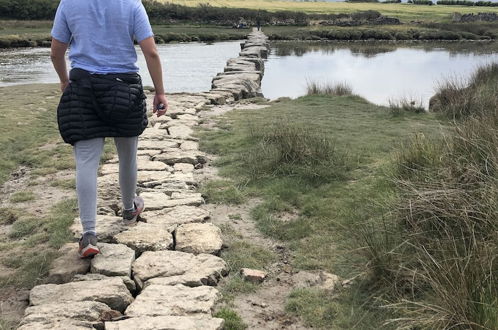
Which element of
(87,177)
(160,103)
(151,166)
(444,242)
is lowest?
(151,166)

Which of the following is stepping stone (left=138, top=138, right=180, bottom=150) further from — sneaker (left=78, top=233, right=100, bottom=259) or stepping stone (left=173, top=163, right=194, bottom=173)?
sneaker (left=78, top=233, right=100, bottom=259)

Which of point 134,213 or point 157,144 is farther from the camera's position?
point 157,144

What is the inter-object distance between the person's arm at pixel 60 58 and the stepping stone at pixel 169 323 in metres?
1.72

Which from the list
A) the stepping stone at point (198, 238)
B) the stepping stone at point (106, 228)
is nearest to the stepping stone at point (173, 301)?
the stepping stone at point (198, 238)

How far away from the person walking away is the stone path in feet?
0.93

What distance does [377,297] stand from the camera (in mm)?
2818

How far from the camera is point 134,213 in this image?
412 centimetres

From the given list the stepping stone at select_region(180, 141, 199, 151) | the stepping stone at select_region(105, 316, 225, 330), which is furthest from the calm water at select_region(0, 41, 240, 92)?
the stepping stone at select_region(105, 316, 225, 330)

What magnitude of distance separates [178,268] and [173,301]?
447mm

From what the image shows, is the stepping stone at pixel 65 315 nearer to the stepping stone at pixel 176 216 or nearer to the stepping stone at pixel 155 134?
the stepping stone at pixel 176 216

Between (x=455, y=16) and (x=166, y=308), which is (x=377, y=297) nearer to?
(x=166, y=308)

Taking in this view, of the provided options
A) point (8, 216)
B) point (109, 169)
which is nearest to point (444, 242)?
point (8, 216)

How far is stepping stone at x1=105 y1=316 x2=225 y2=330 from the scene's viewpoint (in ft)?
8.79

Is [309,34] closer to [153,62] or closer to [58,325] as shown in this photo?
[153,62]
